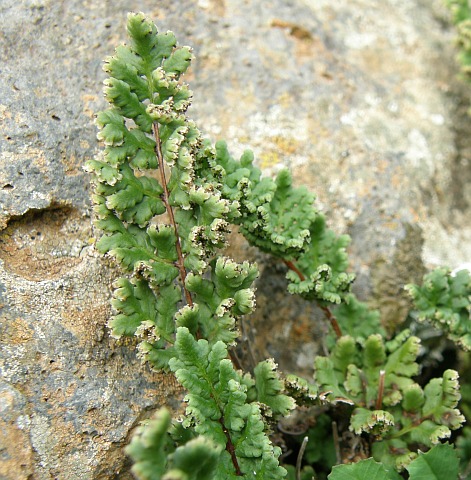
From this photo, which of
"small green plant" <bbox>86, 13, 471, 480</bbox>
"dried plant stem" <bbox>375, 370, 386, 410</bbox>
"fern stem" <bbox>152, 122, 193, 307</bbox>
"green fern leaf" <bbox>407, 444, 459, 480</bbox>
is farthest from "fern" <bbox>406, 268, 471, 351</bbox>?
"fern stem" <bbox>152, 122, 193, 307</bbox>

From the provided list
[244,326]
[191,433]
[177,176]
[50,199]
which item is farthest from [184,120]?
[191,433]

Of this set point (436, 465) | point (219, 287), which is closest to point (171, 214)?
point (219, 287)

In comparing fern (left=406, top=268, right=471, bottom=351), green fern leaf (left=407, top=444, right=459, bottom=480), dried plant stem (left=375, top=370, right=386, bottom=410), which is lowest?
dried plant stem (left=375, top=370, right=386, bottom=410)

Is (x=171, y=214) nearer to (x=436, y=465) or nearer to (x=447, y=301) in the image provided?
(x=447, y=301)

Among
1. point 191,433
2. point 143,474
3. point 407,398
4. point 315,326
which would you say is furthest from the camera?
point 315,326

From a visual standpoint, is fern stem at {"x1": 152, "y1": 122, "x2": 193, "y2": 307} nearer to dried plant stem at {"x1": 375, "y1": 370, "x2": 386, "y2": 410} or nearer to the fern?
dried plant stem at {"x1": 375, "y1": 370, "x2": 386, "y2": 410}

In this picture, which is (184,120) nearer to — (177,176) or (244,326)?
(177,176)
